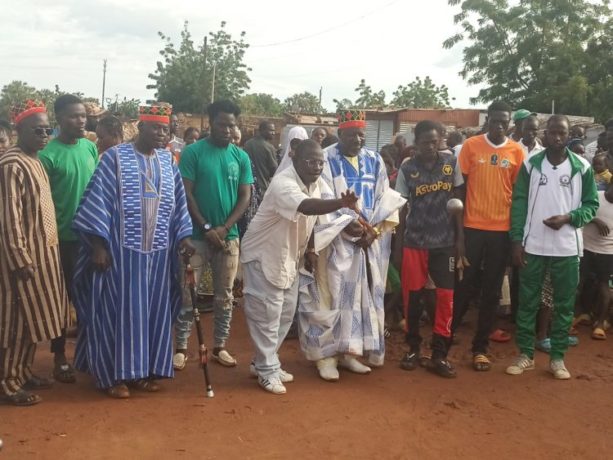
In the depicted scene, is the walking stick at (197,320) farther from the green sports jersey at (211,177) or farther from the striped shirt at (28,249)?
the striped shirt at (28,249)

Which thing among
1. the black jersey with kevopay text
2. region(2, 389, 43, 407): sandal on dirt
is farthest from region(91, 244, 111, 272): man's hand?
the black jersey with kevopay text

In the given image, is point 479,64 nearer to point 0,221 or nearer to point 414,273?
point 414,273

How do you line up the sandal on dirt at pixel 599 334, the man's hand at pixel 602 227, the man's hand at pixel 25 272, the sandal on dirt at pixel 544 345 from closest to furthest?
the man's hand at pixel 25 272, the sandal on dirt at pixel 544 345, the man's hand at pixel 602 227, the sandal on dirt at pixel 599 334

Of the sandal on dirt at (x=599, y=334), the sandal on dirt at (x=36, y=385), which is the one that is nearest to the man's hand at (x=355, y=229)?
the sandal on dirt at (x=36, y=385)

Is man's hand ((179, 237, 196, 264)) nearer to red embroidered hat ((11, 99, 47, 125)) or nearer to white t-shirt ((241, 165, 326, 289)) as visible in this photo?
white t-shirt ((241, 165, 326, 289))

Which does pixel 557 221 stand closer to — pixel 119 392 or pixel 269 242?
pixel 269 242

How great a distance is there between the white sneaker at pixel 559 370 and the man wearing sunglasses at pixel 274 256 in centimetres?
215

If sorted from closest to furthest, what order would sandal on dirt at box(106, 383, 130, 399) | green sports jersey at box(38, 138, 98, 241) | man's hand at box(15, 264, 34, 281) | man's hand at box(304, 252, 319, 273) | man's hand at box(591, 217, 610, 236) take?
man's hand at box(15, 264, 34, 281) → sandal on dirt at box(106, 383, 130, 399) → green sports jersey at box(38, 138, 98, 241) → man's hand at box(304, 252, 319, 273) → man's hand at box(591, 217, 610, 236)

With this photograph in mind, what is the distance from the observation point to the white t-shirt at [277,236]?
14.7 ft

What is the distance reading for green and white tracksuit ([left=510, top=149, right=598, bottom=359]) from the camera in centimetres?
495

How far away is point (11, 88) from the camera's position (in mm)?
49562

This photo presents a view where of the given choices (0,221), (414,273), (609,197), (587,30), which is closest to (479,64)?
A: (587,30)

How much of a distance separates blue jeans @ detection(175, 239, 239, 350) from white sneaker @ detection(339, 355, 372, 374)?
3.22ft

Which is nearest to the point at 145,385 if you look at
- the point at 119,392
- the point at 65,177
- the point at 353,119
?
the point at 119,392
